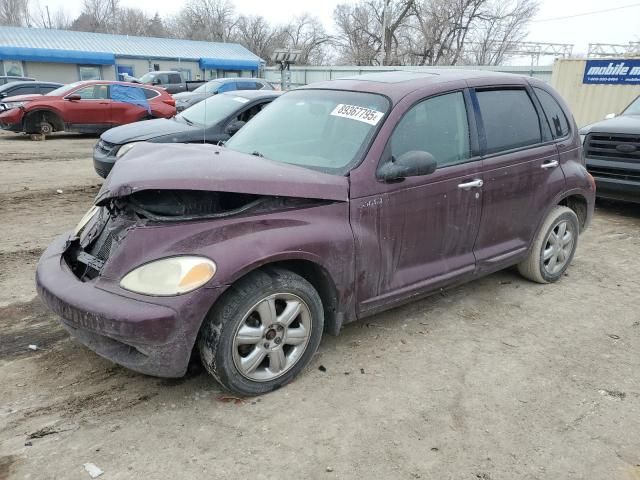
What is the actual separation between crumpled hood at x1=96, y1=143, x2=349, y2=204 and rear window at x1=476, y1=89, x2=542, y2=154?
148 centimetres

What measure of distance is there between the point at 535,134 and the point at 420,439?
2.83 meters

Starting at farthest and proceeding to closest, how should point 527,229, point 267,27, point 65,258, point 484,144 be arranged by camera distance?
point 267,27 → point 527,229 → point 484,144 → point 65,258

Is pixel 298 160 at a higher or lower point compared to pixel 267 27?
lower

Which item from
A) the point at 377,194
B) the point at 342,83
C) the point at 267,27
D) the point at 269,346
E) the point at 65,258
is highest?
the point at 267,27

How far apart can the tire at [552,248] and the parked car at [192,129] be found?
4.62 metres

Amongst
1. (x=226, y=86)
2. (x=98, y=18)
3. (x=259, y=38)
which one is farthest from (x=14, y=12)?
(x=226, y=86)

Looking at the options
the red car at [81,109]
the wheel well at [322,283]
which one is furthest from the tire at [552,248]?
the red car at [81,109]

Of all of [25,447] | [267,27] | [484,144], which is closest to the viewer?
[25,447]

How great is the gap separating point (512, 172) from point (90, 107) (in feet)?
43.8

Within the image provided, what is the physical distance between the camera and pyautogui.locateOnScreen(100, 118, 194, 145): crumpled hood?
25.0ft

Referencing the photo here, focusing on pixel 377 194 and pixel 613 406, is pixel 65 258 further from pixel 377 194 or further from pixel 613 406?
pixel 613 406

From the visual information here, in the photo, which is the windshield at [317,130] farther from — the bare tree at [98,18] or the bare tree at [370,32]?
the bare tree at [98,18]

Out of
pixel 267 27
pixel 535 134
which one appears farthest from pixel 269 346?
pixel 267 27

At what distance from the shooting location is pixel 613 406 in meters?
3.05
